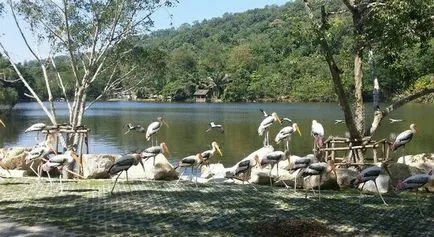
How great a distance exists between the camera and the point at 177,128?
47094mm

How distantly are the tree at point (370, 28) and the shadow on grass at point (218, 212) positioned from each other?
399cm

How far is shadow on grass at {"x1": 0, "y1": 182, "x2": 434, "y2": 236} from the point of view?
27.1ft

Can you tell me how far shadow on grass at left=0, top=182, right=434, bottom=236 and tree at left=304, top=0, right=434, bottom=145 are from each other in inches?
157

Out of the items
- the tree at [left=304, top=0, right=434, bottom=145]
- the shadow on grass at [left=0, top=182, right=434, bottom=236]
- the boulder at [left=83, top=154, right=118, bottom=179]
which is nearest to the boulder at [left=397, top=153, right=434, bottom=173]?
the tree at [left=304, top=0, right=434, bottom=145]

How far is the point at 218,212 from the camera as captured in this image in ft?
31.2

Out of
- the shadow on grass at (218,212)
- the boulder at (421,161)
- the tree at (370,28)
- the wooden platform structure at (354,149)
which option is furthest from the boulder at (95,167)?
the boulder at (421,161)

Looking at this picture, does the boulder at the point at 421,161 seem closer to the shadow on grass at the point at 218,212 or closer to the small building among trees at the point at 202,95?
the shadow on grass at the point at 218,212

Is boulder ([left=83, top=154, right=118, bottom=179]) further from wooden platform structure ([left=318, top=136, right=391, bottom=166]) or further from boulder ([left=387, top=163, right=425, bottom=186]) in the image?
boulder ([left=387, top=163, right=425, bottom=186])

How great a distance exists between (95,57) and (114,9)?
80.5 inches

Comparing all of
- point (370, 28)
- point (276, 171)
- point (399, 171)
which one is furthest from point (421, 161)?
point (276, 171)

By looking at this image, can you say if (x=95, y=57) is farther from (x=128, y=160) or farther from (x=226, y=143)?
(x=226, y=143)

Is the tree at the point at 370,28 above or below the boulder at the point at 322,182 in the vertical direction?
above

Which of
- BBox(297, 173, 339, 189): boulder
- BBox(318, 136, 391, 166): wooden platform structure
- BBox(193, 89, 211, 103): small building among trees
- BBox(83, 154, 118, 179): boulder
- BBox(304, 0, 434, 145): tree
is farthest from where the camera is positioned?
BBox(193, 89, 211, 103): small building among trees

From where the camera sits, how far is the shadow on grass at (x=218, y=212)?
8258mm
